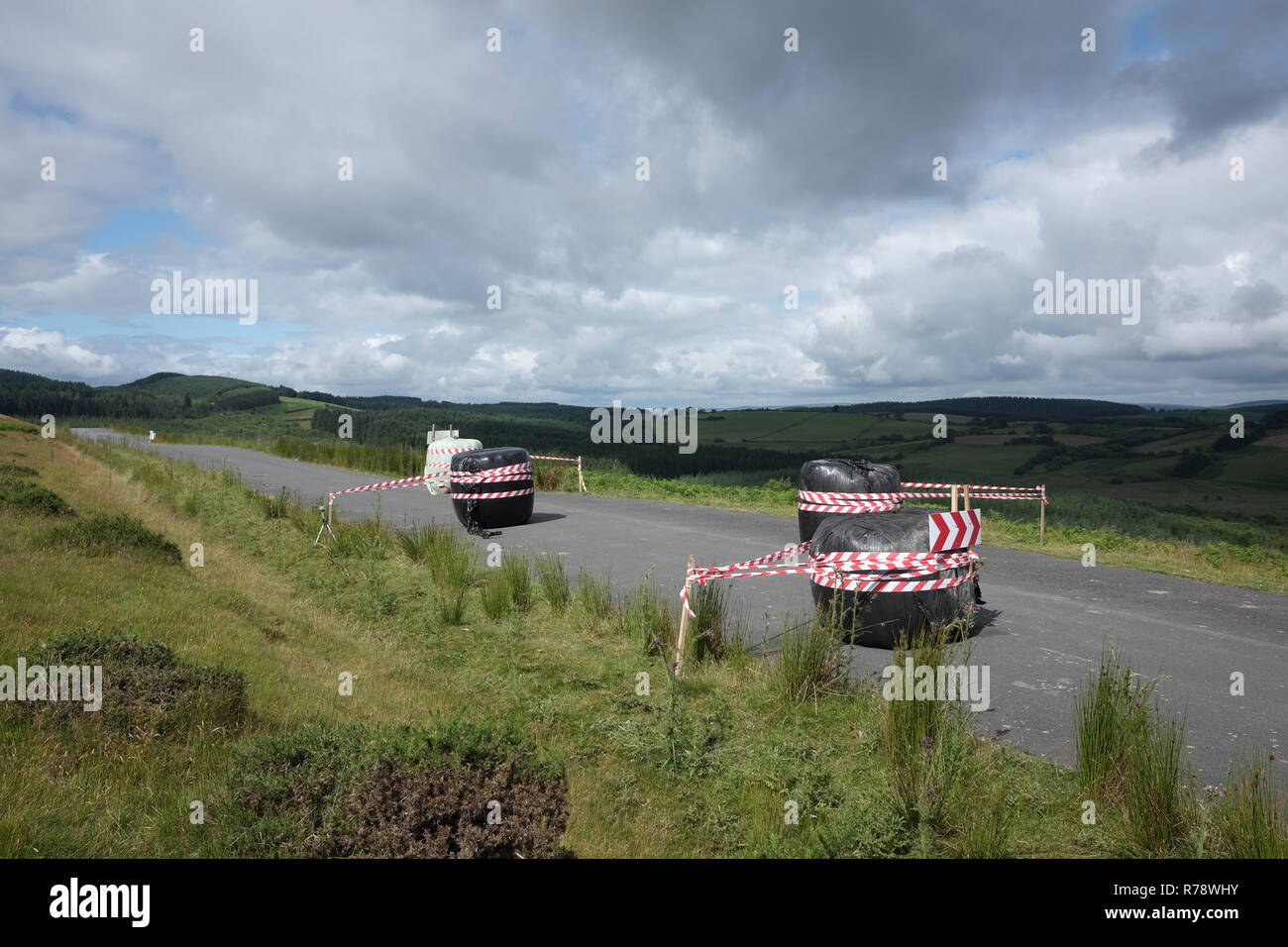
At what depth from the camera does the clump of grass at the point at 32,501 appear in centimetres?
1287

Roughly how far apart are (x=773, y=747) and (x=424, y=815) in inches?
102

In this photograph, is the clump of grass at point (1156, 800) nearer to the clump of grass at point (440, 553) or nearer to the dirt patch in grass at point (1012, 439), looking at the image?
the clump of grass at point (440, 553)

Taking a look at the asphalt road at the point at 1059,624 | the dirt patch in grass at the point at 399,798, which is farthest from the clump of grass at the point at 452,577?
the dirt patch in grass at the point at 399,798

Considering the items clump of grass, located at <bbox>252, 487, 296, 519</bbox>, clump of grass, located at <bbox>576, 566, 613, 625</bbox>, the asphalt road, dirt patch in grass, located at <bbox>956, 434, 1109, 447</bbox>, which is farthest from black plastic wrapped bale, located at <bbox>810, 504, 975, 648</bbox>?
dirt patch in grass, located at <bbox>956, 434, 1109, 447</bbox>

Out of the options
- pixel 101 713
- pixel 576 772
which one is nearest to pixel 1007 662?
pixel 576 772

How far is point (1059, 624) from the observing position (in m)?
8.59

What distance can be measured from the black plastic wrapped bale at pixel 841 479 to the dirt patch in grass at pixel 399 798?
31.5 feet

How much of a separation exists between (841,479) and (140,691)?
1040 cm

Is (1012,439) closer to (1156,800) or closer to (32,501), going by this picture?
(32,501)

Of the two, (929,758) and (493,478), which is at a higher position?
(493,478)

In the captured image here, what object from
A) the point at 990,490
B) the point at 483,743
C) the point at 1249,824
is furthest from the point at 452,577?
the point at 990,490

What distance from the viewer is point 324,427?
12056 centimetres

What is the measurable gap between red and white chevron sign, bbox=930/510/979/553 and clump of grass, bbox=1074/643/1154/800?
2.86m

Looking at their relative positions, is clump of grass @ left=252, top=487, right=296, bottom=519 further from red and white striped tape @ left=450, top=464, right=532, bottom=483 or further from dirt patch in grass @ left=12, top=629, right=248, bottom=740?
dirt patch in grass @ left=12, top=629, right=248, bottom=740
